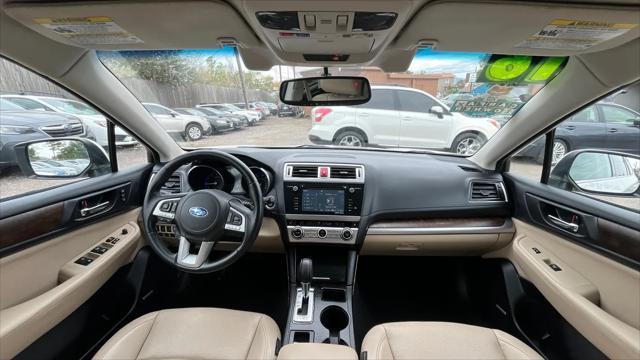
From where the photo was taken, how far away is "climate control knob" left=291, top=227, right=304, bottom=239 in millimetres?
2258

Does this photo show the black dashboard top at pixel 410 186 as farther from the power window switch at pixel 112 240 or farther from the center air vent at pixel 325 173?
the power window switch at pixel 112 240

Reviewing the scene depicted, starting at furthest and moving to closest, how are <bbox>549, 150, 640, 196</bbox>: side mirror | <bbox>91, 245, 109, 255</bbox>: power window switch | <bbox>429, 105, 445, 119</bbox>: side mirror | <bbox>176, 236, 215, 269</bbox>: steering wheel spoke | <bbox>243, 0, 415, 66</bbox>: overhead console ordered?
<bbox>429, 105, 445, 119</bbox>: side mirror < <bbox>91, 245, 109, 255</bbox>: power window switch < <bbox>549, 150, 640, 196</bbox>: side mirror < <bbox>176, 236, 215, 269</bbox>: steering wheel spoke < <bbox>243, 0, 415, 66</bbox>: overhead console

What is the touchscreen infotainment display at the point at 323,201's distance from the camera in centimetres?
220

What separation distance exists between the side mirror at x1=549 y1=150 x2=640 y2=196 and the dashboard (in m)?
0.38

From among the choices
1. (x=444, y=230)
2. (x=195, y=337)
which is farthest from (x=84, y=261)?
(x=444, y=230)

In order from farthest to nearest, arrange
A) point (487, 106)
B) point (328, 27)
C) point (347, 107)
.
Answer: point (347, 107), point (487, 106), point (328, 27)

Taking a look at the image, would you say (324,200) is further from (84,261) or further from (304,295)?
(84,261)

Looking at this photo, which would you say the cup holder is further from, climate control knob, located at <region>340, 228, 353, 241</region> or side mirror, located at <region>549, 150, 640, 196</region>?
side mirror, located at <region>549, 150, 640, 196</region>

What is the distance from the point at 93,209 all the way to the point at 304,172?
132 cm

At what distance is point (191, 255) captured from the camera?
1.70m

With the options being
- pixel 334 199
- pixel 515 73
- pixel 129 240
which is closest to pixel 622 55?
pixel 515 73

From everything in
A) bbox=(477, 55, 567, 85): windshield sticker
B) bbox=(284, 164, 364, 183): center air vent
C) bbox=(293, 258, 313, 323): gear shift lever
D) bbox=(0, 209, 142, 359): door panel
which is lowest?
bbox=(293, 258, 313, 323): gear shift lever

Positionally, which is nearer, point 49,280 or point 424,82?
point 49,280

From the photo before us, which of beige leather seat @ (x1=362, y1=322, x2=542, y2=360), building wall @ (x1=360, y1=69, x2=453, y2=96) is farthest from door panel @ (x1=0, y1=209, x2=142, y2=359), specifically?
building wall @ (x1=360, y1=69, x2=453, y2=96)
